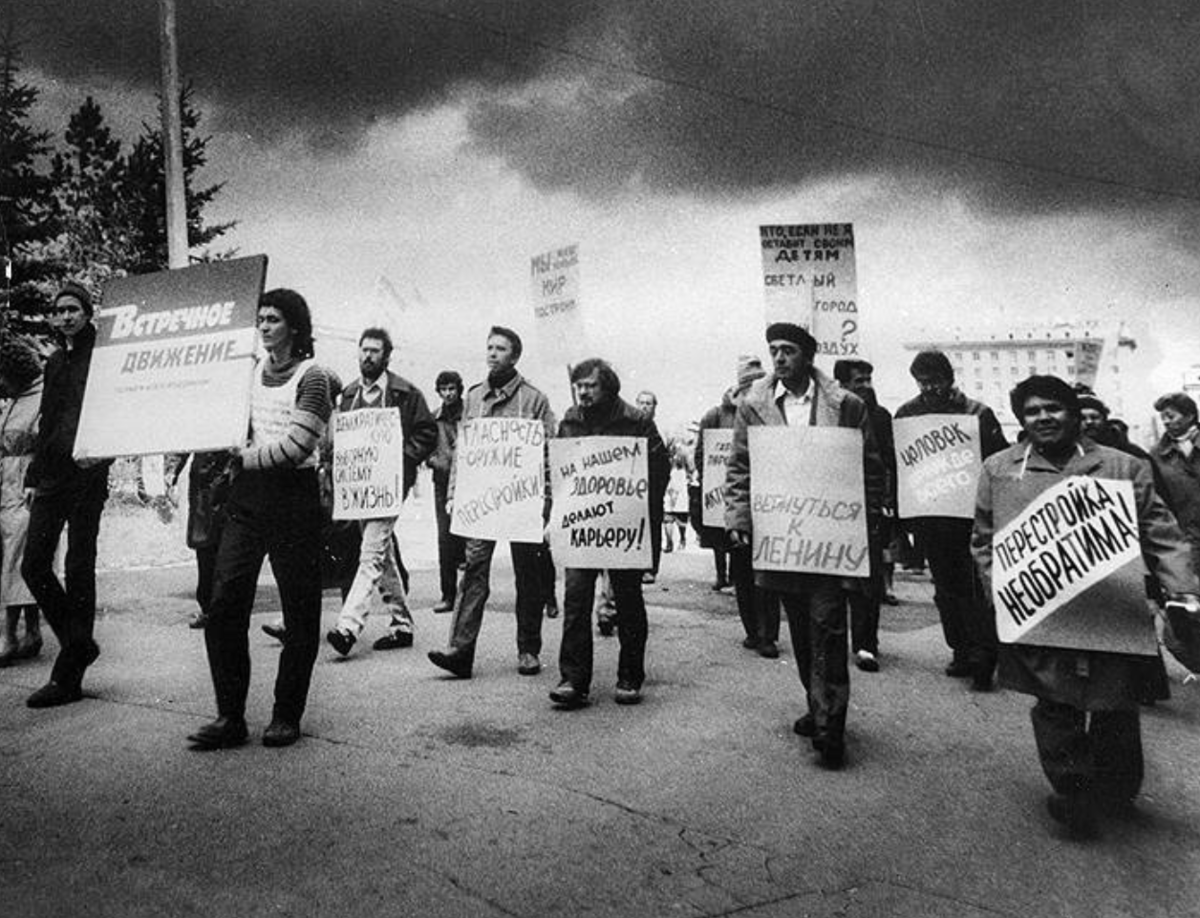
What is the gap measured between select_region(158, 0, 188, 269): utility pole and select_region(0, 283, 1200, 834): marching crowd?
7.96ft

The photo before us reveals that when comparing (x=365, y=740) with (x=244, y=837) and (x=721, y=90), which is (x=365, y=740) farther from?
(x=721, y=90)

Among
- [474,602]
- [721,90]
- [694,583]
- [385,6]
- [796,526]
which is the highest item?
[385,6]

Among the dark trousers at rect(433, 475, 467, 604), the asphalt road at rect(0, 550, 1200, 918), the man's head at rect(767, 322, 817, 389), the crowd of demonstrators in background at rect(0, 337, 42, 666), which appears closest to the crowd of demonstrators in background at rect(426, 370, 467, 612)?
the dark trousers at rect(433, 475, 467, 604)

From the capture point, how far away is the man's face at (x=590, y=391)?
482 centimetres

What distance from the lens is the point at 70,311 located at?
14.7 feet

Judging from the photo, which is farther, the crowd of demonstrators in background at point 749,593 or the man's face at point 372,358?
the man's face at point 372,358

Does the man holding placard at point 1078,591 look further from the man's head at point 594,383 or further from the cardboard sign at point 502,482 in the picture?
the cardboard sign at point 502,482

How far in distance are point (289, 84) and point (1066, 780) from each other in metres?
7.30

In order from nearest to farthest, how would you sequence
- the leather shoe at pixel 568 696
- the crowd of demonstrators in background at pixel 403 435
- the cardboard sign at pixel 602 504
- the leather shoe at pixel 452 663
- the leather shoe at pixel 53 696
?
1. the leather shoe at pixel 53 696
2. the leather shoe at pixel 568 696
3. the cardboard sign at pixel 602 504
4. the leather shoe at pixel 452 663
5. the crowd of demonstrators in background at pixel 403 435

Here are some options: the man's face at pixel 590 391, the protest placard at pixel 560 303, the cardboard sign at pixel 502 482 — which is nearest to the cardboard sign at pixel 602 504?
the man's face at pixel 590 391

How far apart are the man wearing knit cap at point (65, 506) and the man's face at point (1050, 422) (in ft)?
14.3

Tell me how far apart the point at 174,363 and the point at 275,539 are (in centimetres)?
84

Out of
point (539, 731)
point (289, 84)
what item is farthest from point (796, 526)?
point (289, 84)

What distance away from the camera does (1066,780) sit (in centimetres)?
294
